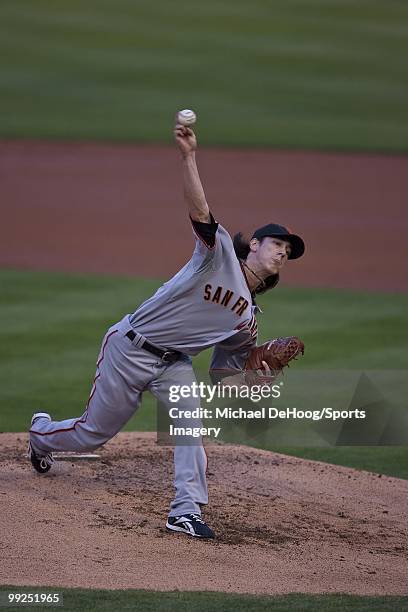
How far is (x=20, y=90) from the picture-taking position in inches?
893

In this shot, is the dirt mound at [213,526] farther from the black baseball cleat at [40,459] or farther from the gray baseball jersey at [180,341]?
the gray baseball jersey at [180,341]

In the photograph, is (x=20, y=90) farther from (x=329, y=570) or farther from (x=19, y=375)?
(x=329, y=570)

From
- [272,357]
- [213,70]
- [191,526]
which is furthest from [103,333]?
[213,70]

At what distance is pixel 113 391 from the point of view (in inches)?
218

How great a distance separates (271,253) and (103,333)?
442 cm

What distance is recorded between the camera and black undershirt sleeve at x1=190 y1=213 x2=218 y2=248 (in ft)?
16.7

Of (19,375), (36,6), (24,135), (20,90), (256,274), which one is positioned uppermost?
(36,6)

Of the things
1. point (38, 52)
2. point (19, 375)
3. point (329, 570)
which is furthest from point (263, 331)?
point (38, 52)

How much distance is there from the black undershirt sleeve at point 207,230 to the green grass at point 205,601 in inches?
62.2

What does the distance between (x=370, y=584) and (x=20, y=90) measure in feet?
62.9

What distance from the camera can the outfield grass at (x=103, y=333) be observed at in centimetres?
805

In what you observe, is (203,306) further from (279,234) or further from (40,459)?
(40,459)

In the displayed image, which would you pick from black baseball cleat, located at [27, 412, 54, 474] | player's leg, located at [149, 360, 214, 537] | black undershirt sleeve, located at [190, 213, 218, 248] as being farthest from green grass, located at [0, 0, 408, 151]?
black undershirt sleeve, located at [190, 213, 218, 248]

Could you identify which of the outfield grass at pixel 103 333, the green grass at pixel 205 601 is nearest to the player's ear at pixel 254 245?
the green grass at pixel 205 601
